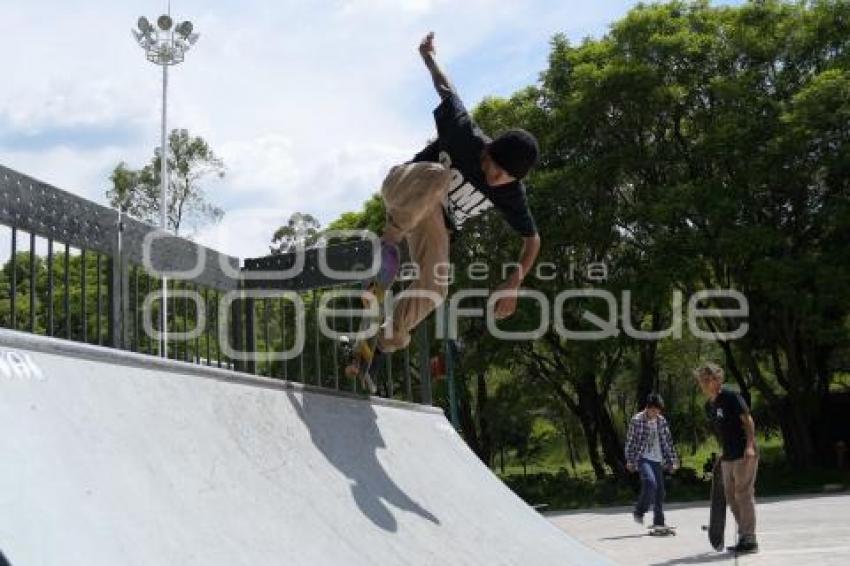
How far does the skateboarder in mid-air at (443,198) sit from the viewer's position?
15.0 ft

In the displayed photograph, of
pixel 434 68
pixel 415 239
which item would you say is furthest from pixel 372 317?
pixel 434 68

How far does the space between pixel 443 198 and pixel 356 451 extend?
1271 millimetres

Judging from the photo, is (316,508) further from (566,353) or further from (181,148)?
(181,148)

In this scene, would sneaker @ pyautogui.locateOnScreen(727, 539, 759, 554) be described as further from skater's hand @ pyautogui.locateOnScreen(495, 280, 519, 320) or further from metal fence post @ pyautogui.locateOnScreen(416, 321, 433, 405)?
skater's hand @ pyautogui.locateOnScreen(495, 280, 519, 320)

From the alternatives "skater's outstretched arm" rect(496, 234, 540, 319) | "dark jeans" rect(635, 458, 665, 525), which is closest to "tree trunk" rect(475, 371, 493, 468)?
"dark jeans" rect(635, 458, 665, 525)

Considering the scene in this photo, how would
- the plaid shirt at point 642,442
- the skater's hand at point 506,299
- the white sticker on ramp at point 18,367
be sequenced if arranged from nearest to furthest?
1. the white sticker on ramp at point 18,367
2. the skater's hand at point 506,299
3. the plaid shirt at point 642,442

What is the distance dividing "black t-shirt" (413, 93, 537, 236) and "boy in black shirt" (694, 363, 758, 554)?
477cm

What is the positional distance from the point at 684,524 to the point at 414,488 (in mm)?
9130

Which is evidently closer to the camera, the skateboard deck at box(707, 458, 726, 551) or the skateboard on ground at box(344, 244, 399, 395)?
the skateboard on ground at box(344, 244, 399, 395)

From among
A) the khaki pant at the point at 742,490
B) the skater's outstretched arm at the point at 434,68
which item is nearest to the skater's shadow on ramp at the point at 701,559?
the khaki pant at the point at 742,490

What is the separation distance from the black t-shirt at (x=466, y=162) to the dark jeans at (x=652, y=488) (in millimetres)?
7076

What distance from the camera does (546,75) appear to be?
25.3m

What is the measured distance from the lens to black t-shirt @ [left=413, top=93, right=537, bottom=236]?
4.62 meters

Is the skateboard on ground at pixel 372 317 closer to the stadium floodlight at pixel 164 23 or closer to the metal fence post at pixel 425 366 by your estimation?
the metal fence post at pixel 425 366
